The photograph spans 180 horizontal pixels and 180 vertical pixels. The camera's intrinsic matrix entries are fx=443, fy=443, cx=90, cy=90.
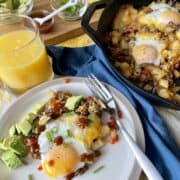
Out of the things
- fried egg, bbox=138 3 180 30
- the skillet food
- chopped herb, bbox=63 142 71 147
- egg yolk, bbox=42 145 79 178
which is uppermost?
fried egg, bbox=138 3 180 30

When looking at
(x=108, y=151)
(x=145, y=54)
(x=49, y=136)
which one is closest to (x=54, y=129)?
(x=49, y=136)

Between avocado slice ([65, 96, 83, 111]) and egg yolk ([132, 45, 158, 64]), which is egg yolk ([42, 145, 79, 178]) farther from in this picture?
egg yolk ([132, 45, 158, 64])

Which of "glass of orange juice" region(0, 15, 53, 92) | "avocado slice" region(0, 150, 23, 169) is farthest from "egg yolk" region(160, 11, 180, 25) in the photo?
"avocado slice" region(0, 150, 23, 169)

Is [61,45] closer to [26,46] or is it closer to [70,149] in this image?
[26,46]

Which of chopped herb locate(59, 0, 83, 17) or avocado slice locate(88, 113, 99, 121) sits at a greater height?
avocado slice locate(88, 113, 99, 121)

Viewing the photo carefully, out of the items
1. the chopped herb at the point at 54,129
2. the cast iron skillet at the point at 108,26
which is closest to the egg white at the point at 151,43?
the cast iron skillet at the point at 108,26

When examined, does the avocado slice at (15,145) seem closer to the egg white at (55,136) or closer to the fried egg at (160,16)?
the egg white at (55,136)

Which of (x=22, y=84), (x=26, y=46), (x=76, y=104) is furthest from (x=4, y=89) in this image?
(x=76, y=104)
